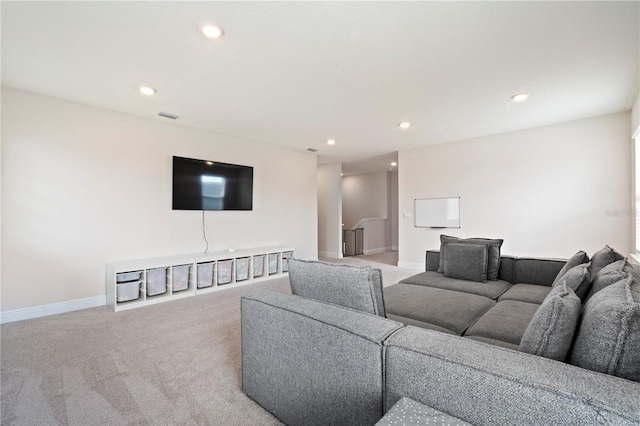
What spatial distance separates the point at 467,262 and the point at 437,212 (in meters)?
2.67

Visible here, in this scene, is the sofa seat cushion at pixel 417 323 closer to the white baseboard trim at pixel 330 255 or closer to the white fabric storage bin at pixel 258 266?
the white fabric storage bin at pixel 258 266

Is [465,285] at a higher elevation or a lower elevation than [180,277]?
higher

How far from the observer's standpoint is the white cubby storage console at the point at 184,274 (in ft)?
11.3

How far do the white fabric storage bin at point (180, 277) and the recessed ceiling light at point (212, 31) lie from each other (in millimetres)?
2830

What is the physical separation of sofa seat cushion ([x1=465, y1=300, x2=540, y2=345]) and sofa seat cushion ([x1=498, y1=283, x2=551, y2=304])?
0.53 ft

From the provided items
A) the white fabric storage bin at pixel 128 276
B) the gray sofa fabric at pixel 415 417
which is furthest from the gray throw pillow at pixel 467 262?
the white fabric storage bin at pixel 128 276

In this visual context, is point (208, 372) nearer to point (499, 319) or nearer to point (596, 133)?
point (499, 319)

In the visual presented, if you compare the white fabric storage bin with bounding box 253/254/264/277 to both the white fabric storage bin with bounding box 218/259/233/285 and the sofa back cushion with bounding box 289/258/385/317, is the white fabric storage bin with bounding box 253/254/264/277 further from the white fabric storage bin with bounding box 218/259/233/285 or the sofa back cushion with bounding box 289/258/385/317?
the sofa back cushion with bounding box 289/258/385/317

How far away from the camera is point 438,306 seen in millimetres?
2127

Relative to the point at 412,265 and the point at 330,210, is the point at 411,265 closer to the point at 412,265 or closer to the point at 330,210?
the point at 412,265

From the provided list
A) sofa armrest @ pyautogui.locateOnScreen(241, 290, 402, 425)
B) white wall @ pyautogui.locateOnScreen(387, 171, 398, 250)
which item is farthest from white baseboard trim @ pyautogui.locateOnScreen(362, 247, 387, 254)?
sofa armrest @ pyautogui.locateOnScreen(241, 290, 402, 425)

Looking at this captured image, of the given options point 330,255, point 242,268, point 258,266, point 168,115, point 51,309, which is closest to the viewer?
point 51,309

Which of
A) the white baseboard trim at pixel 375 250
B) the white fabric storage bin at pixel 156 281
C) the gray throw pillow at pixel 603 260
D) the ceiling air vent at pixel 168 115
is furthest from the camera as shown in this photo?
the white baseboard trim at pixel 375 250

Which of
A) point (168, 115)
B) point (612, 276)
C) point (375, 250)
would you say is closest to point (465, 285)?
point (612, 276)
